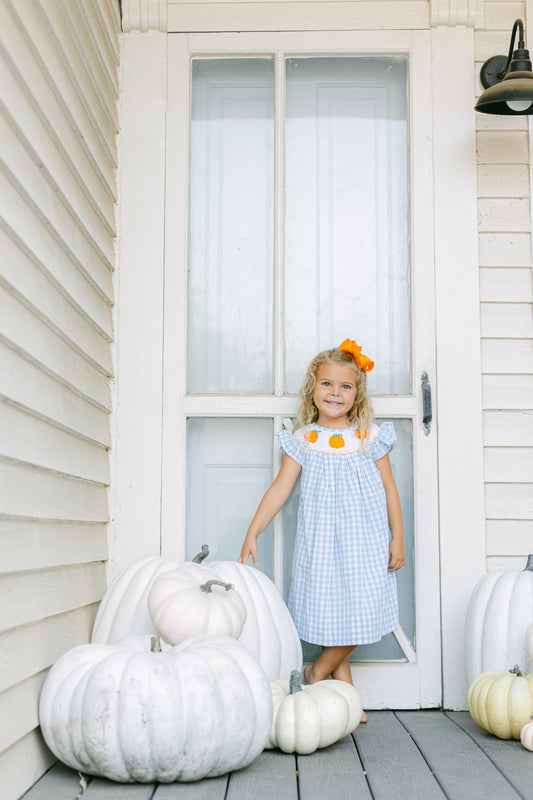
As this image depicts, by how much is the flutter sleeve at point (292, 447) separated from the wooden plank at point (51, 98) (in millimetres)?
980

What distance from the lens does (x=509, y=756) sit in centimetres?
241

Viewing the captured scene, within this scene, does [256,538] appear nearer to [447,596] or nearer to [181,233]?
[447,596]

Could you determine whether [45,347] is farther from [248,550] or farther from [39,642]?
[248,550]

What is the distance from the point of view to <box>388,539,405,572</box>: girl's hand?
306cm

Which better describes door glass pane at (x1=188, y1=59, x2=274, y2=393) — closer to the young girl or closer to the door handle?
the young girl

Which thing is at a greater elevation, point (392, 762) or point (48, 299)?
point (48, 299)

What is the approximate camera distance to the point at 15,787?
205 cm

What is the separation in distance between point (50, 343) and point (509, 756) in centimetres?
167

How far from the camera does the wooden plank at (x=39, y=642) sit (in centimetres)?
203

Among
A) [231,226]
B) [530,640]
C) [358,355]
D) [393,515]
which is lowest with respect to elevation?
[530,640]

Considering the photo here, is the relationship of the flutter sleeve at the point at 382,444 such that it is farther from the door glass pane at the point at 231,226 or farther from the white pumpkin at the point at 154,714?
the white pumpkin at the point at 154,714

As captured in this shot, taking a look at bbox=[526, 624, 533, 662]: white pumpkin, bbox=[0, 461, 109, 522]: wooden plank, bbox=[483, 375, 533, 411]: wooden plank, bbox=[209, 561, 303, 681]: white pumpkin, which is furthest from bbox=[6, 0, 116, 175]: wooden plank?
bbox=[526, 624, 533, 662]: white pumpkin

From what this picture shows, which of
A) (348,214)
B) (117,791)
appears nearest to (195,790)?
(117,791)

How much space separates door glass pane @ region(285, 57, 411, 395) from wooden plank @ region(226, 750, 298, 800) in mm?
1313
